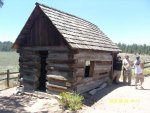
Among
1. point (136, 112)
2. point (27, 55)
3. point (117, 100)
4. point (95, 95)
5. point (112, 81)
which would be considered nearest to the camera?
point (136, 112)

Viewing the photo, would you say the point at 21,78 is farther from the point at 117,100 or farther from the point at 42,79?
the point at 117,100

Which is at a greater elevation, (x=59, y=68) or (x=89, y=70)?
(x=59, y=68)

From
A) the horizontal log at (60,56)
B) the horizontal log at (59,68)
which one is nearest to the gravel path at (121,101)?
the horizontal log at (59,68)

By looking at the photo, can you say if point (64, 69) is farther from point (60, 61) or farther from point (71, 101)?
point (71, 101)

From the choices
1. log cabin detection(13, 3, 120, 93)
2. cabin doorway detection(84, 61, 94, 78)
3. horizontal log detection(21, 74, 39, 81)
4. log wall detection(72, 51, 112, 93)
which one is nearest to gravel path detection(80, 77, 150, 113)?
log wall detection(72, 51, 112, 93)

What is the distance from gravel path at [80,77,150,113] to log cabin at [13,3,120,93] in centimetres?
107

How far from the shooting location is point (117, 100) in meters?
12.0

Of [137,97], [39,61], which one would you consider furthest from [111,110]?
[39,61]

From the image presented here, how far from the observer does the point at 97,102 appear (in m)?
11.8

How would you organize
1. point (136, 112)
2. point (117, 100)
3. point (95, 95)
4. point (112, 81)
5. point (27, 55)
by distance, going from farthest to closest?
point (112, 81)
point (27, 55)
point (95, 95)
point (117, 100)
point (136, 112)

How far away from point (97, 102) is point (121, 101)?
111 centimetres

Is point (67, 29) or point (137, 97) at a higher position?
point (67, 29)

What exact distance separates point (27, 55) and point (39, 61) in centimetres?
89

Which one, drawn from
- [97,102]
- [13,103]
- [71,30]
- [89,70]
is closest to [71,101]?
[97,102]
